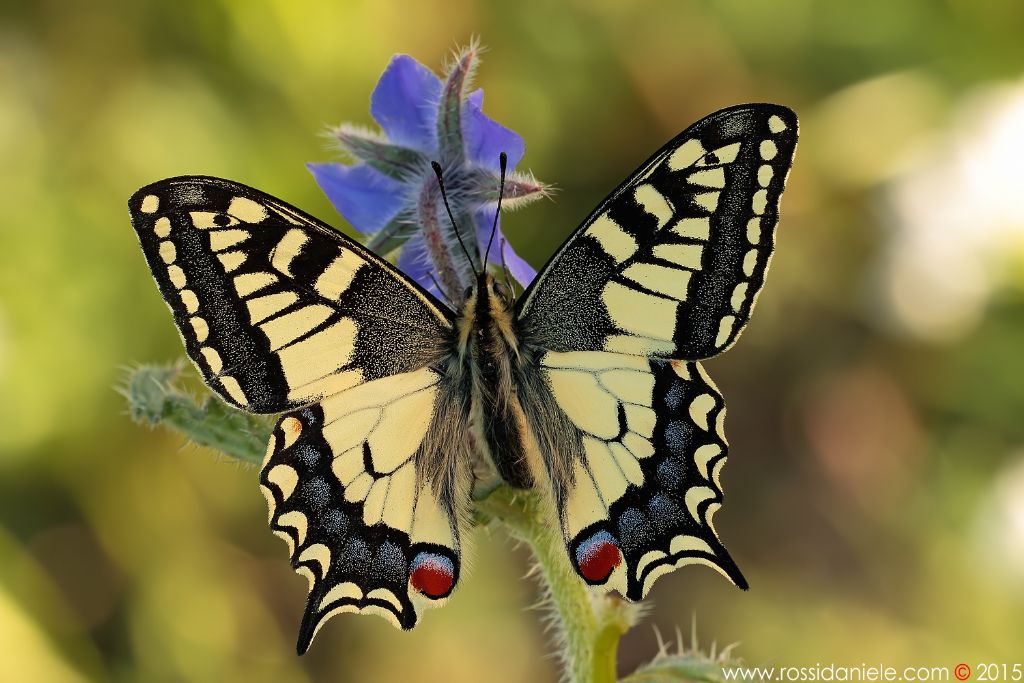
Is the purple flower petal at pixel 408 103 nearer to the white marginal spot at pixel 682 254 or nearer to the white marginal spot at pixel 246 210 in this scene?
the white marginal spot at pixel 246 210

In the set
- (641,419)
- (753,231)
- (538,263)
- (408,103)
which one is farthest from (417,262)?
(538,263)

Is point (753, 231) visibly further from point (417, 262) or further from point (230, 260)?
point (230, 260)

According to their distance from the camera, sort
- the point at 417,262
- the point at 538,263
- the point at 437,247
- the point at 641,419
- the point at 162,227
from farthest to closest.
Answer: the point at 538,263
the point at 417,262
the point at 437,247
the point at 641,419
the point at 162,227

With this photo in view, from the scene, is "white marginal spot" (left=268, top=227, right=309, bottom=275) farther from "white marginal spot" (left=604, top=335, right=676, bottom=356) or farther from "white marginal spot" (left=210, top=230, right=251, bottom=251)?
"white marginal spot" (left=604, top=335, right=676, bottom=356)

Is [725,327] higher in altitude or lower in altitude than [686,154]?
lower

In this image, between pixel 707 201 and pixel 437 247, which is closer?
pixel 707 201

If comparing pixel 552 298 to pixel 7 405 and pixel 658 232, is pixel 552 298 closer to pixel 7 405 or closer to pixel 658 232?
pixel 658 232

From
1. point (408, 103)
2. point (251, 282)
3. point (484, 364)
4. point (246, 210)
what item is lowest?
point (484, 364)
